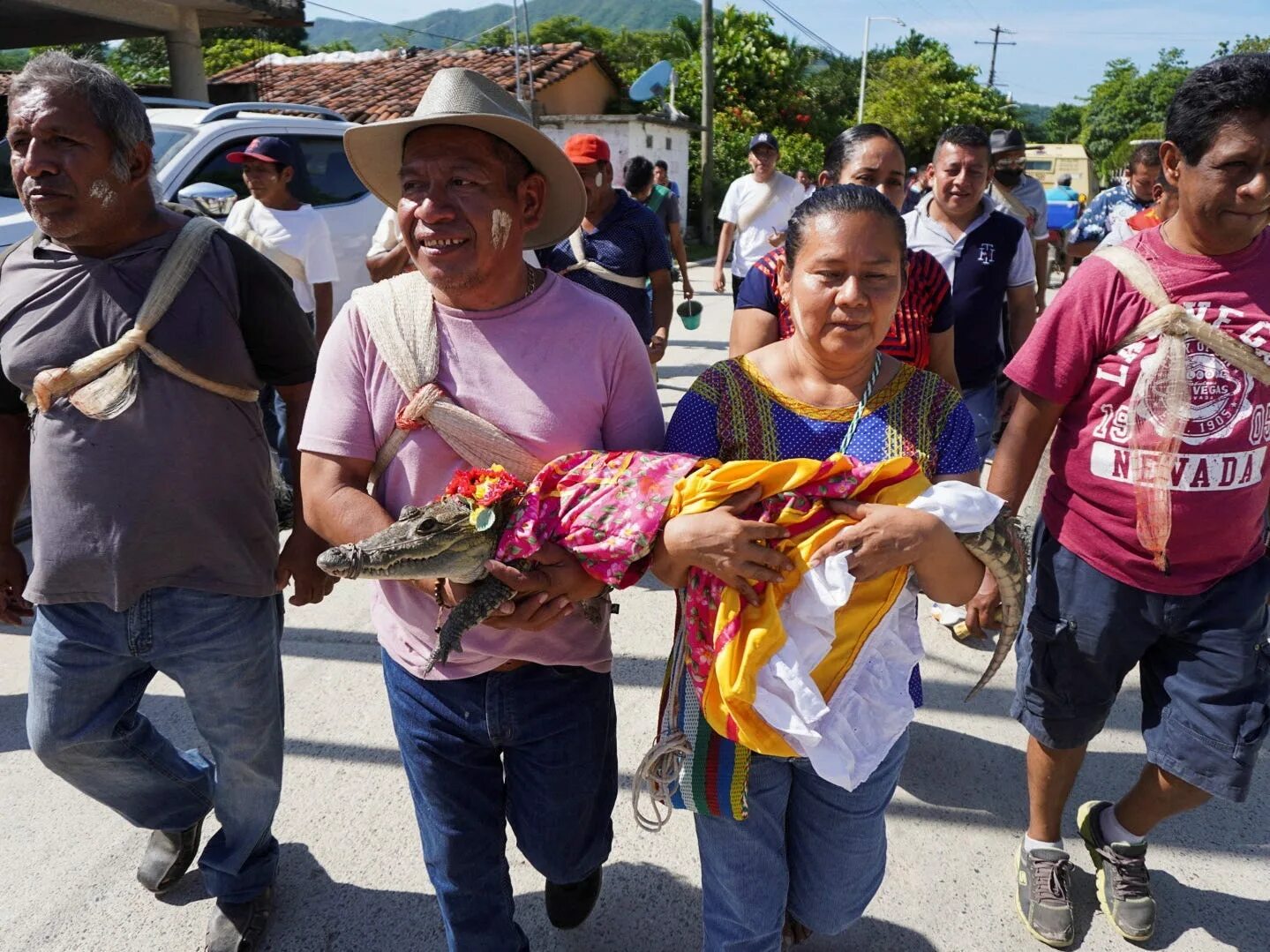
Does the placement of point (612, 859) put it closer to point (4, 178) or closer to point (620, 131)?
point (4, 178)

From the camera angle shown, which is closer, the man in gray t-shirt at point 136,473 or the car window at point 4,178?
the man in gray t-shirt at point 136,473

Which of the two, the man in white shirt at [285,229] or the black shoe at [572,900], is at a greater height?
the man in white shirt at [285,229]

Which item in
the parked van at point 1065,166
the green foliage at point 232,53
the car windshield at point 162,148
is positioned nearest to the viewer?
the car windshield at point 162,148

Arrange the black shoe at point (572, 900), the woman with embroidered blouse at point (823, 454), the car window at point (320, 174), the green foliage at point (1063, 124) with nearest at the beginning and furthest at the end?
the woman with embroidered blouse at point (823, 454) → the black shoe at point (572, 900) → the car window at point (320, 174) → the green foliage at point (1063, 124)

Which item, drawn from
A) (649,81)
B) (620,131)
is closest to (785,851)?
(649,81)

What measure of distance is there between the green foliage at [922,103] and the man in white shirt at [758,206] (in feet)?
104

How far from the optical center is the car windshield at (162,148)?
6234 millimetres

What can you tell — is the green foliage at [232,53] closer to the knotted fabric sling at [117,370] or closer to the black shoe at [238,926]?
the knotted fabric sling at [117,370]

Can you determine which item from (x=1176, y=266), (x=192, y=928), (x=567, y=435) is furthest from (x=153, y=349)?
(x=1176, y=266)

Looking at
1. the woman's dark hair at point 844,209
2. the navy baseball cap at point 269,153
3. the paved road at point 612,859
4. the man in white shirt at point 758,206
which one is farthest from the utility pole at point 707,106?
the woman's dark hair at point 844,209

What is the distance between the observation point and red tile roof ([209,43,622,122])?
1927 centimetres

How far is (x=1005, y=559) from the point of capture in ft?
5.90

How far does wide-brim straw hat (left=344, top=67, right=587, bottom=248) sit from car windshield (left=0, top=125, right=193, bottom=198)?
5105mm

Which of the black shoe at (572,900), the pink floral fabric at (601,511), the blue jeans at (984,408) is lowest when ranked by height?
the black shoe at (572,900)
